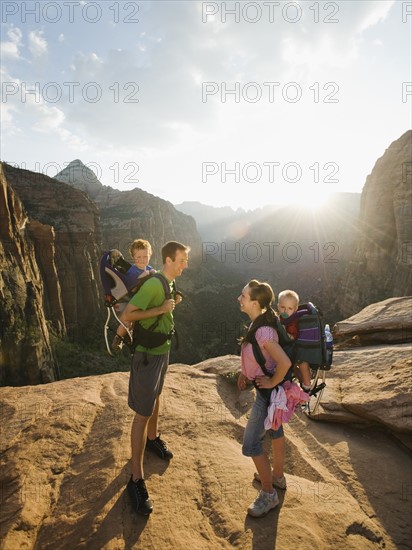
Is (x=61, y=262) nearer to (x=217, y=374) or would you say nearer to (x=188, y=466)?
(x=217, y=374)

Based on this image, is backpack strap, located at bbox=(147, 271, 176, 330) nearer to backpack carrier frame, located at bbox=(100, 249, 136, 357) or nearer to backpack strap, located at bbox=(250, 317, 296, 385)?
backpack carrier frame, located at bbox=(100, 249, 136, 357)

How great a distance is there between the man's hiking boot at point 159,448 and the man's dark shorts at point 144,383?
1.04 m

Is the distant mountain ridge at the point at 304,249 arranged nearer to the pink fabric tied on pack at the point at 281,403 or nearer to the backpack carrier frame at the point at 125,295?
the pink fabric tied on pack at the point at 281,403

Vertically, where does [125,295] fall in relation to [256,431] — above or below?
above

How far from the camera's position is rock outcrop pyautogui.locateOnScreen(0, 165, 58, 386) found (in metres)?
24.6

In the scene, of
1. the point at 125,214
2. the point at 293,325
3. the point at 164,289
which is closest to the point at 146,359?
the point at 164,289

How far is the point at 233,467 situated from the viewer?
172 inches

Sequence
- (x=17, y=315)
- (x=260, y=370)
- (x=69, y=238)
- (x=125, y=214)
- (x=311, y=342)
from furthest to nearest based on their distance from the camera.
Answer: (x=125, y=214), (x=69, y=238), (x=17, y=315), (x=311, y=342), (x=260, y=370)

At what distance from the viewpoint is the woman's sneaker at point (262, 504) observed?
353 centimetres

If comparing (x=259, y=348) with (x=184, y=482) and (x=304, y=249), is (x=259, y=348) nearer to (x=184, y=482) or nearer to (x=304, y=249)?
(x=184, y=482)

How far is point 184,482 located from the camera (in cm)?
401

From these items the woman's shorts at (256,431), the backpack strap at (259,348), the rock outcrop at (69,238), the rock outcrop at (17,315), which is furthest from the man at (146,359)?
the rock outcrop at (69,238)

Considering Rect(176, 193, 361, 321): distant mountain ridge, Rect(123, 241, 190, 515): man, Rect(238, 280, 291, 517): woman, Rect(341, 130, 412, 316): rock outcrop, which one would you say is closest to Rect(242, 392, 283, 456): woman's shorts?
Rect(238, 280, 291, 517): woman

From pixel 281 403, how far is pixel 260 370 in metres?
0.43
